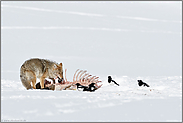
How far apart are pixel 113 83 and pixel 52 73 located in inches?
38.0

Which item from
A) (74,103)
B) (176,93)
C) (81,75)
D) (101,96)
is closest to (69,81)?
(81,75)

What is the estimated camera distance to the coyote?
396 cm

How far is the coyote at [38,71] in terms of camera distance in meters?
3.96

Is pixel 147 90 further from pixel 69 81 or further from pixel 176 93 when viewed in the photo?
pixel 69 81

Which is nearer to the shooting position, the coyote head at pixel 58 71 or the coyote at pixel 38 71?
the coyote at pixel 38 71

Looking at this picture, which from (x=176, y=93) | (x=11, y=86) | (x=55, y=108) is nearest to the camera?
(x=55, y=108)

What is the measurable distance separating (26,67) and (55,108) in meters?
1.38

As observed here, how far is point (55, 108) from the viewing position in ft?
9.08

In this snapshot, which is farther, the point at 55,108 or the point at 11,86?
the point at 11,86

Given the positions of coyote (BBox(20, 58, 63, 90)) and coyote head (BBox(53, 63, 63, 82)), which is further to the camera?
coyote head (BBox(53, 63, 63, 82))

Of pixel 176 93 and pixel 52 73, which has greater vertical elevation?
pixel 52 73

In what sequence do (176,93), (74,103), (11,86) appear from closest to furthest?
(74,103) → (176,93) → (11,86)

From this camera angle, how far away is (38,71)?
13.0ft

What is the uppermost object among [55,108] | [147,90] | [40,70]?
[40,70]
